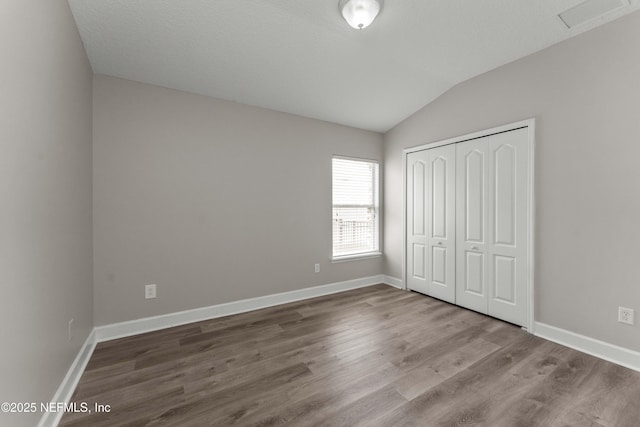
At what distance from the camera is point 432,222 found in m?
3.62

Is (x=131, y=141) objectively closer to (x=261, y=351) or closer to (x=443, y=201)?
(x=261, y=351)

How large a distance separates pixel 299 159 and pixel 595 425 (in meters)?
3.39

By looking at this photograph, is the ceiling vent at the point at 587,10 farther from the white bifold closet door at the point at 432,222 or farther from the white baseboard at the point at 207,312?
the white baseboard at the point at 207,312

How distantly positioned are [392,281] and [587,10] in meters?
3.60

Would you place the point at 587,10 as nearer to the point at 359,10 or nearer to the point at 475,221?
the point at 359,10

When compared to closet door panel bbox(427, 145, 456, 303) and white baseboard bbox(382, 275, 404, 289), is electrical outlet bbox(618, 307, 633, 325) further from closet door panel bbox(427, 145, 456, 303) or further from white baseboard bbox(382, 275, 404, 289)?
white baseboard bbox(382, 275, 404, 289)

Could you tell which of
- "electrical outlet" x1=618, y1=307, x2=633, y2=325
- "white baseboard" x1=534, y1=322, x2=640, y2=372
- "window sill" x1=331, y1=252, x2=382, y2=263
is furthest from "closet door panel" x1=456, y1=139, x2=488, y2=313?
"window sill" x1=331, y1=252, x2=382, y2=263

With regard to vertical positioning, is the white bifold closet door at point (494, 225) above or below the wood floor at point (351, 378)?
above

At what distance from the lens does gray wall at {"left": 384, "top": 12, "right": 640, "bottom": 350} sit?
210 centimetres

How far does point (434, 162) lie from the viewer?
11.7ft

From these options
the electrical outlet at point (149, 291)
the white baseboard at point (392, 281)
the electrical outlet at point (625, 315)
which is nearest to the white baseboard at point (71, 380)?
the electrical outlet at point (149, 291)

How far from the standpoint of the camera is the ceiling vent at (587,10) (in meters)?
2.00

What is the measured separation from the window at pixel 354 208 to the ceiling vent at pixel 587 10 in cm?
254

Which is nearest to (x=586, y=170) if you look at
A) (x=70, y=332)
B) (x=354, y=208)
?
(x=354, y=208)
